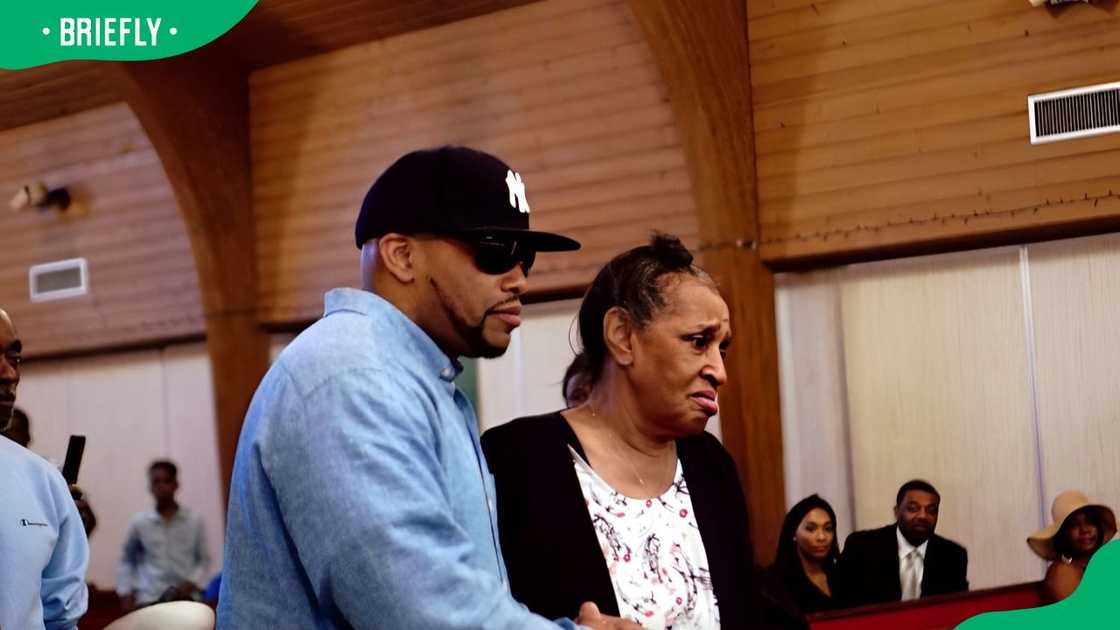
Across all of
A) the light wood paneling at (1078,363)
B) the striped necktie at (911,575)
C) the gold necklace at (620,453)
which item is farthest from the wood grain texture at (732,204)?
the gold necklace at (620,453)

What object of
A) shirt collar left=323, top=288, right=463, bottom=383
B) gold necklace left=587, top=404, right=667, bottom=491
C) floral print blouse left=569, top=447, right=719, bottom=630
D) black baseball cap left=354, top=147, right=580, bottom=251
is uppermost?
black baseball cap left=354, top=147, right=580, bottom=251

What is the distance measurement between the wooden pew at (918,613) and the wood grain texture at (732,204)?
261cm

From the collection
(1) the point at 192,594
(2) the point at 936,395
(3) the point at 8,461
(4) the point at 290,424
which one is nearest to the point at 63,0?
(1) the point at 192,594

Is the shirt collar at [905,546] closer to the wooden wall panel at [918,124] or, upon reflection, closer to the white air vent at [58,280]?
the wooden wall panel at [918,124]

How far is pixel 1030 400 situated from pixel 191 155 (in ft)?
22.0

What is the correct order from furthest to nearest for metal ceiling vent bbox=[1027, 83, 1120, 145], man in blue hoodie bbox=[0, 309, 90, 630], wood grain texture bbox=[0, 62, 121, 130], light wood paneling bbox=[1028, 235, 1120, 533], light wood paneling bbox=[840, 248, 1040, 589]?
wood grain texture bbox=[0, 62, 121, 130] → light wood paneling bbox=[840, 248, 1040, 589] → light wood paneling bbox=[1028, 235, 1120, 533] → metal ceiling vent bbox=[1027, 83, 1120, 145] → man in blue hoodie bbox=[0, 309, 90, 630]

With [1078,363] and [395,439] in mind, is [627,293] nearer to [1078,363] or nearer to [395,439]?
[395,439]

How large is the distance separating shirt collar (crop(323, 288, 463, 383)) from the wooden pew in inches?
169

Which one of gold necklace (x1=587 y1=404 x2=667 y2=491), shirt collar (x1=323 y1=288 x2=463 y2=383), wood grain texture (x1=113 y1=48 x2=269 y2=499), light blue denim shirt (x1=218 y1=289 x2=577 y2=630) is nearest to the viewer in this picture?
light blue denim shirt (x1=218 y1=289 x2=577 y2=630)

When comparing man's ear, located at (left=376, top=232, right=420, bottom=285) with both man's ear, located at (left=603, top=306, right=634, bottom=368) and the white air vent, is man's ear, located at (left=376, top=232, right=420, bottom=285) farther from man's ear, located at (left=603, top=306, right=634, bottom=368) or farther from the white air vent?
the white air vent

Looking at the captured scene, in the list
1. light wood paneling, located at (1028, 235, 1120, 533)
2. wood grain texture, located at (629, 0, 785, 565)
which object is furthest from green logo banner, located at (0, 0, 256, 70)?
light wood paneling, located at (1028, 235, 1120, 533)

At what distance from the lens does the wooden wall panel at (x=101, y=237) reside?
11.8 m

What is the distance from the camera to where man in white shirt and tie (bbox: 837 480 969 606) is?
711 cm

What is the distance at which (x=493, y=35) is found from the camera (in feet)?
32.8
